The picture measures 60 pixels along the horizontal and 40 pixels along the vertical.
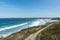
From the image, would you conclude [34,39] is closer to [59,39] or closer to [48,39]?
[48,39]

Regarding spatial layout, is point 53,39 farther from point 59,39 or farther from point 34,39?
point 34,39

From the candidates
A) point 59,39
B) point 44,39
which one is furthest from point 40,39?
point 59,39

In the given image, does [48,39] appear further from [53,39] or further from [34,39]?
[34,39]

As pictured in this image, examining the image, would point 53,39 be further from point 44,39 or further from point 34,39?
point 34,39

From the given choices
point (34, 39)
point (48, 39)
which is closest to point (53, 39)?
point (48, 39)
